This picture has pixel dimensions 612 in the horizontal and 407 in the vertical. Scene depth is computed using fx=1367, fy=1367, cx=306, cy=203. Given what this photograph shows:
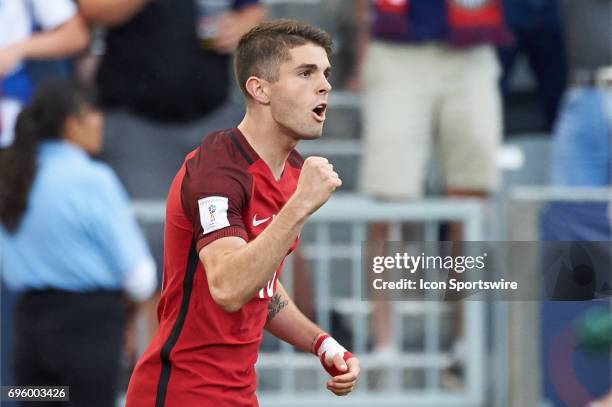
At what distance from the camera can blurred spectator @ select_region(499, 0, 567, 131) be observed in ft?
25.3

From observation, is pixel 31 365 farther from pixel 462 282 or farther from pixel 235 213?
pixel 235 213

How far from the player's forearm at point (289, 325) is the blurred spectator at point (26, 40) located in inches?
103

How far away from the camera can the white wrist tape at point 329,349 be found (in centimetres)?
427

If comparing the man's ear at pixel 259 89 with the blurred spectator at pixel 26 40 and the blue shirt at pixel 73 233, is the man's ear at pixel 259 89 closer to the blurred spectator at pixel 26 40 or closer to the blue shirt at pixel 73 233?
the blue shirt at pixel 73 233

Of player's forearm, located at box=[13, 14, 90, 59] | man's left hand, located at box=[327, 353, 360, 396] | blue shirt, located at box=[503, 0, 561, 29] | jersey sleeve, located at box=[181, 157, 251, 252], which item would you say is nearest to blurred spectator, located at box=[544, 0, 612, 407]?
blue shirt, located at box=[503, 0, 561, 29]

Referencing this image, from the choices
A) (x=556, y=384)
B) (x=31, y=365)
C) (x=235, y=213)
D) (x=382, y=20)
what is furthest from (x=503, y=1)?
(x=235, y=213)

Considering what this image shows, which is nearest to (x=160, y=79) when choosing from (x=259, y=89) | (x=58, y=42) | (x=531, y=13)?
(x=58, y=42)

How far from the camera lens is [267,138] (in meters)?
4.07

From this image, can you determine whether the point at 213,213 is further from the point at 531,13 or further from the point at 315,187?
the point at 531,13

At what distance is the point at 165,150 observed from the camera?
280 inches

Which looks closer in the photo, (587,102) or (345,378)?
(345,378)

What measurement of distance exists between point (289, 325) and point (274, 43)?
97 centimetres

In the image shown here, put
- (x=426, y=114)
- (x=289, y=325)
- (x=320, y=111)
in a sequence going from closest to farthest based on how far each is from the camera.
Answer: (x=320, y=111)
(x=289, y=325)
(x=426, y=114)

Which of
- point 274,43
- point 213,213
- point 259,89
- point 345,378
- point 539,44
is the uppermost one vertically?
point 539,44
